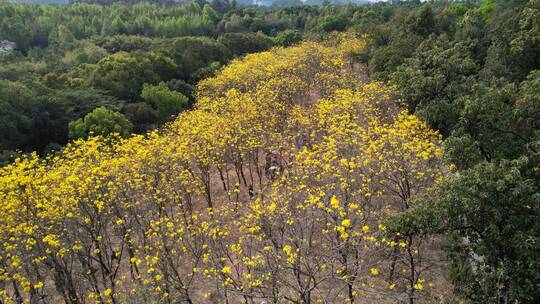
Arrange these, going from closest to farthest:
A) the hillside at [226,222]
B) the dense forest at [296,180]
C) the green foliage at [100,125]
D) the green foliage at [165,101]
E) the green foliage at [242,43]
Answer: the dense forest at [296,180] → the hillside at [226,222] → the green foliage at [100,125] → the green foliage at [165,101] → the green foliage at [242,43]

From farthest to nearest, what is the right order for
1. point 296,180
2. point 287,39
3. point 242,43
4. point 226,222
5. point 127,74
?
point 287,39 < point 242,43 < point 127,74 < point 226,222 < point 296,180

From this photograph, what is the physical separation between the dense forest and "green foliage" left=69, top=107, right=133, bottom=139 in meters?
0.18

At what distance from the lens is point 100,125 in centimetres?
3231

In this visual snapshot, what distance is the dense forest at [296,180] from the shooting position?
1121cm

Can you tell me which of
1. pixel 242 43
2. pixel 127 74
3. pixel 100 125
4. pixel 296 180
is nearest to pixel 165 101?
pixel 127 74

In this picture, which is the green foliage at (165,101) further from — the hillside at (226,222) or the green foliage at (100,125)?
the hillside at (226,222)

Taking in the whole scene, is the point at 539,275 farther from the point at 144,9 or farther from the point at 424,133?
the point at 144,9

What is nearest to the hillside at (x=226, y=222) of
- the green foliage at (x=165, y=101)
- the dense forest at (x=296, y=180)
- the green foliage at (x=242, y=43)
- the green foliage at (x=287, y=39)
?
the dense forest at (x=296, y=180)

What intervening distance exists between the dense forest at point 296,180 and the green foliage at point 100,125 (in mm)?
181

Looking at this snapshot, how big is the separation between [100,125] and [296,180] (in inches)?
808

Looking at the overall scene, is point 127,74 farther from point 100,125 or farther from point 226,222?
point 226,222

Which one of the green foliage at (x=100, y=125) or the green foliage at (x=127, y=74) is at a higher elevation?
the green foliage at (x=127, y=74)

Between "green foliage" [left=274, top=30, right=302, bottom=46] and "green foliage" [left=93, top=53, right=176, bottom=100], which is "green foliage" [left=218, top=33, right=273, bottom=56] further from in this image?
"green foliage" [left=93, top=53, right=176, bottom=100]

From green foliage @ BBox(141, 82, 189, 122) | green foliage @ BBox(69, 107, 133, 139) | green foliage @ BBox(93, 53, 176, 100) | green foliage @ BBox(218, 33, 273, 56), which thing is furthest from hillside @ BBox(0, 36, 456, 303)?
green foliage @ BBox(218, 33, 273, 56)
